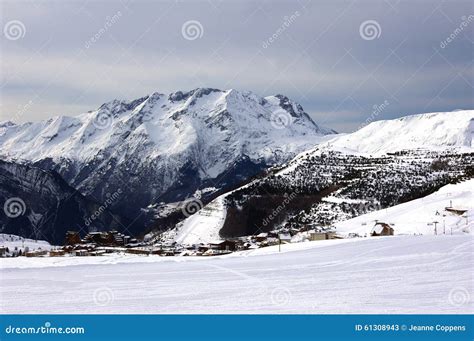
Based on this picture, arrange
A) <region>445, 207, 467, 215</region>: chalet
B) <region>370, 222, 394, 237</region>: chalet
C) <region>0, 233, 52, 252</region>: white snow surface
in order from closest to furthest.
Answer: <region>370, 222, 394, 237</region>: chalet < <region>445, 207, 467, 215</region>: chalet < <region>0, 233, 52, 252</region>: white snow surface

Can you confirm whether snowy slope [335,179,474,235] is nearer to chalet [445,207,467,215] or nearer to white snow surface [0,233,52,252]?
chalet [445,207,467,215]

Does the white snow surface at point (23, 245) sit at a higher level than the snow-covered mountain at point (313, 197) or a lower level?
lower

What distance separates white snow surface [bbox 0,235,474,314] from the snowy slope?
37202 millimetres

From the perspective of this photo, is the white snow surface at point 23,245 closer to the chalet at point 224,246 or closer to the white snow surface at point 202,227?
the chalet at point 224,246

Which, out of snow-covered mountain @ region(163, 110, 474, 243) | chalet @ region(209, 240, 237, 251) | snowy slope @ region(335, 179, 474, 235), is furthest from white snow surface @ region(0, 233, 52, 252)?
snowy slope @ region(335, 179, 474, 235)

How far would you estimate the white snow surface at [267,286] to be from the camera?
567 inches

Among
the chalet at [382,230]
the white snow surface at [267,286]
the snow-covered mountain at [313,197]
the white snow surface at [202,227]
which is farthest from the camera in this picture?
the snow-covered mountain at [313,197]

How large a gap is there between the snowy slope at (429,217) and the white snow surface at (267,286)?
122ft

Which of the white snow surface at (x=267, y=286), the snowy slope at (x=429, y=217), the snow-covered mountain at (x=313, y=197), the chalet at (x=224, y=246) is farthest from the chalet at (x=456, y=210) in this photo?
the white snow surface at (x=267, y=286)

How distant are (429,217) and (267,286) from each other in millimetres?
57571

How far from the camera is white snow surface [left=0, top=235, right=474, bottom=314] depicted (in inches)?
567
